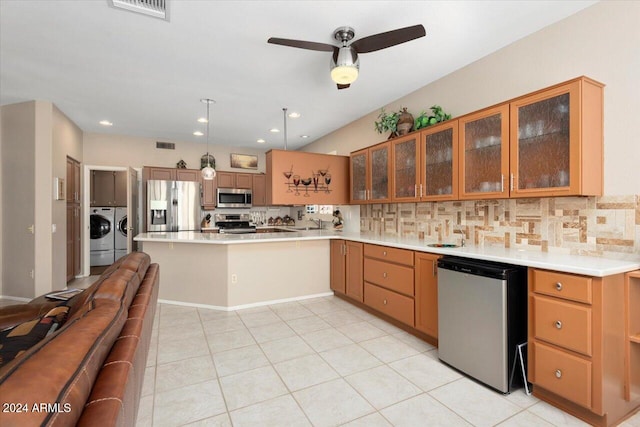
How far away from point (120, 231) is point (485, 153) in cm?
658

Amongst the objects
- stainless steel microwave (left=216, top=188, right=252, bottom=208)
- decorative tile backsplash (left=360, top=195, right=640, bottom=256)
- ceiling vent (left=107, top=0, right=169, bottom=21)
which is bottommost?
decorative tile backsplash (left=360, top=195, right=640, bottom=256)

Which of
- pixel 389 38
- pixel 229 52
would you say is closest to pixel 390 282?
pixel 389 38

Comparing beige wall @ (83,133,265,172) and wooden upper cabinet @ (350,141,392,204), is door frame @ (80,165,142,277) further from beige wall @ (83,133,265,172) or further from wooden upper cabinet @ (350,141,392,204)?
wooden upper cabinet @ (350,141,392,204)

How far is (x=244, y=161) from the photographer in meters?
7.30

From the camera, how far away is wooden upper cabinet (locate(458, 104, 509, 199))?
2.54m

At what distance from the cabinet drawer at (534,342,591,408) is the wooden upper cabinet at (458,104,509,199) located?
3.92ft

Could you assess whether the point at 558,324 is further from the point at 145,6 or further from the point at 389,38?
the point at 145,6

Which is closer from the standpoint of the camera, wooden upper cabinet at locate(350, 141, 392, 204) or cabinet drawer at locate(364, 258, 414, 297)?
cabinet drawer at locate(364, 258, 414, 297)

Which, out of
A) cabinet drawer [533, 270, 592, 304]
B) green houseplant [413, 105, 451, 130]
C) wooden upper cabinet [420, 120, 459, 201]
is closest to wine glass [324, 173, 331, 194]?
green houseplant [413, 105, 451, 130]

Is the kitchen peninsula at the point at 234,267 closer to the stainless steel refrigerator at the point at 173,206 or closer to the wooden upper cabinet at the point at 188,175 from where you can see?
the stainless steel refrigerator at the point at 173,206

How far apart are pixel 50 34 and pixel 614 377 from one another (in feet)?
15.8

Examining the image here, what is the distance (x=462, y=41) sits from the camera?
2.77 m

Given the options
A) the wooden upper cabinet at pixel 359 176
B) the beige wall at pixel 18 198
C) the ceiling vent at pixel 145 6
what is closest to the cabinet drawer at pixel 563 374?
the wooden upper cabinet at pixel 359 176

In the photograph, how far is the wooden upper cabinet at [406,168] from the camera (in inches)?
135
